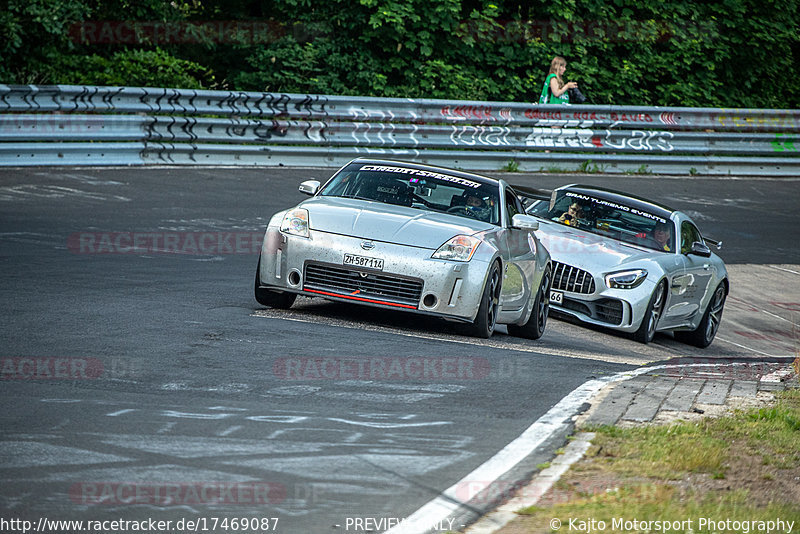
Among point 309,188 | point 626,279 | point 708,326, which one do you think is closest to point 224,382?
point 309,188

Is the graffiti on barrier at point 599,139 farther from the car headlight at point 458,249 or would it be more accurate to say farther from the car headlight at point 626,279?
the car headlight at point 458,249

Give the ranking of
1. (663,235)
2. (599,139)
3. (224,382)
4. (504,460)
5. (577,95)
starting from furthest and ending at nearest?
(599,139), (577,95), (663,235), (224,382), (504,460)

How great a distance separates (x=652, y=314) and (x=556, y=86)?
1128cm

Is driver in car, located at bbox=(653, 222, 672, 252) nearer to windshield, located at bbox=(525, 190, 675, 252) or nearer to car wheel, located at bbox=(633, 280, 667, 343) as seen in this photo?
windshield, located at bbox=(525, 190, 675, 252)

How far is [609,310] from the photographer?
12.6 m

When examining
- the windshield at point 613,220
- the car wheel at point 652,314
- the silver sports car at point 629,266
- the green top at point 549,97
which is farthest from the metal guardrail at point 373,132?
the car wheel at point 652,314

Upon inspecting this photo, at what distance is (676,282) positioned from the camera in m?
13.2

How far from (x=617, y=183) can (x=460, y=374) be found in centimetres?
1537

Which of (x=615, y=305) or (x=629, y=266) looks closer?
(x=615, y=305)

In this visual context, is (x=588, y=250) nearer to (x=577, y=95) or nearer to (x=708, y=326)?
(x=708, y=326)

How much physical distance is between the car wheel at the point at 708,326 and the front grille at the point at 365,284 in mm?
5470

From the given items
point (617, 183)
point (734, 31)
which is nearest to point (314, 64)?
point (617, 183)

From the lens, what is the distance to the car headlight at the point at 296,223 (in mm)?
10133

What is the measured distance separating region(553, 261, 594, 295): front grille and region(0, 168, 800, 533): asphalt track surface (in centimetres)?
55
